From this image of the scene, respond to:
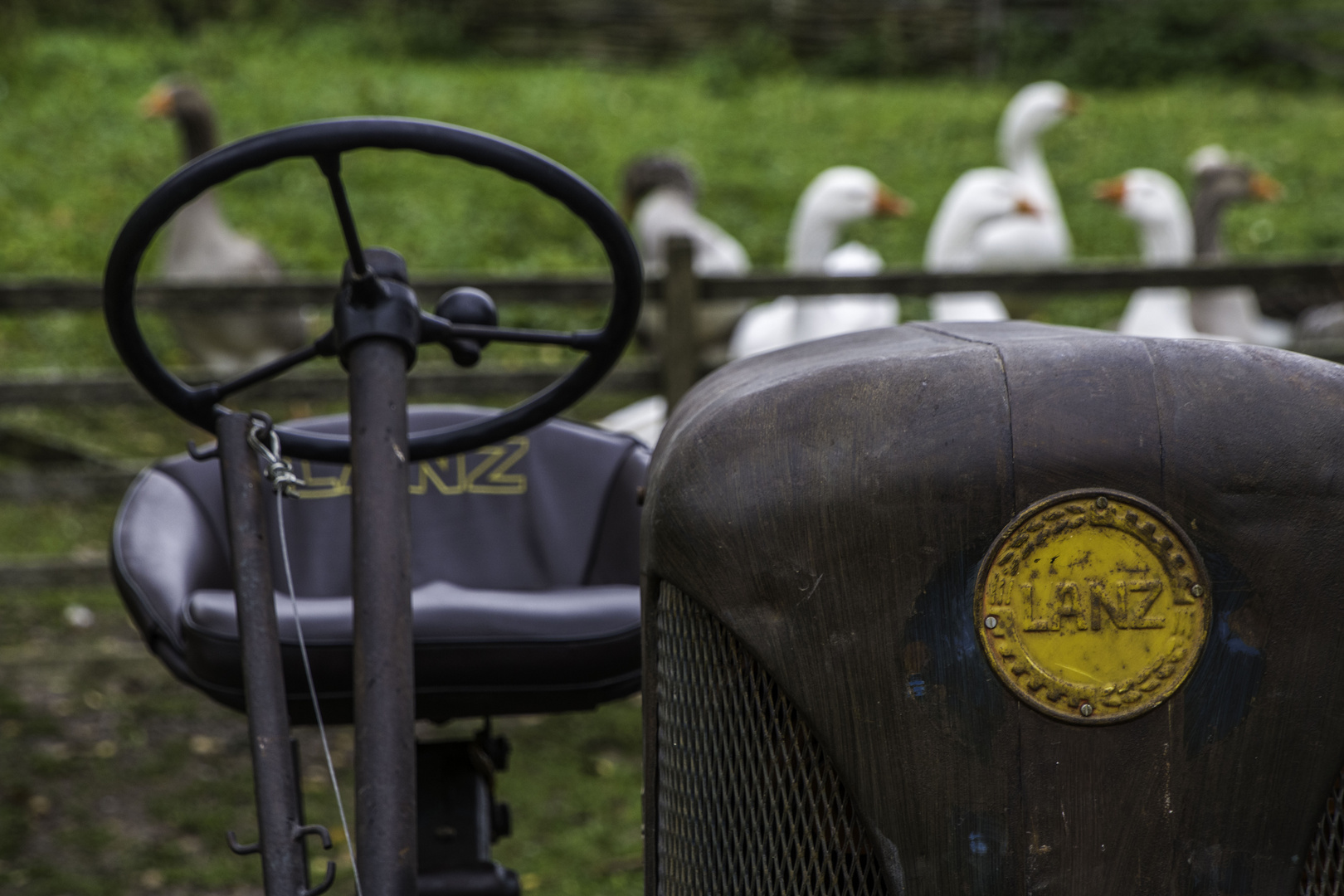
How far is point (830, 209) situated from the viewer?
5922 millimetres

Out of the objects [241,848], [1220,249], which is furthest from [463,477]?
[1220,249]

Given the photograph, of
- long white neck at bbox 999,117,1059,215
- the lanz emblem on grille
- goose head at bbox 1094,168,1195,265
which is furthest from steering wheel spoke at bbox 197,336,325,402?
long white neck at bbox 999,117,1059,215

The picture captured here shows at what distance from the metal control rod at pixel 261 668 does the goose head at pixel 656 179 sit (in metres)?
5.66

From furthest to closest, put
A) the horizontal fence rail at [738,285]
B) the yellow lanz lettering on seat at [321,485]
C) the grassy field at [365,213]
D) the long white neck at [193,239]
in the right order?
1. the long white neck at [193,239]
2. the horizontal fence rail at [738,285]
3. the grassy field at [365,213]
4. the yellow lanz lettering on seat at [321,485]

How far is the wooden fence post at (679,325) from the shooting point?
14.0 ft

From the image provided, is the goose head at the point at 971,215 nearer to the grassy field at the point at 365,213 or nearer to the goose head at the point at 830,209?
the goose head at the point at 830,209

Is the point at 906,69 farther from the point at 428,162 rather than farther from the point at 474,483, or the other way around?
the point at 474,483

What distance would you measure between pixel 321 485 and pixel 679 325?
2.27 meters

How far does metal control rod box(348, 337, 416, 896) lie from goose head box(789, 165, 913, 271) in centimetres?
483

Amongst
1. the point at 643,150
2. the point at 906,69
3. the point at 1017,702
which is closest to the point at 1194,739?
the point at 1017,702

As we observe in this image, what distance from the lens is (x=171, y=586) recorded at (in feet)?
6.11

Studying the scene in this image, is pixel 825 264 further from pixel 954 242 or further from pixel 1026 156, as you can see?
pixel 1026 156

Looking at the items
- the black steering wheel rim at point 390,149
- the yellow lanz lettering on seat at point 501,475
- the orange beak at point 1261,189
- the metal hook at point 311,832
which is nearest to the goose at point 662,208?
the orange beak at point 1261,189

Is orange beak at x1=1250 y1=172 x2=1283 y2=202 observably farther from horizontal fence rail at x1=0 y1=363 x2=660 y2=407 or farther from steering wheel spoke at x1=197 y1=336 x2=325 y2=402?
steering wheel spoke at x1=197 y1=336 x2=325 y2=402
